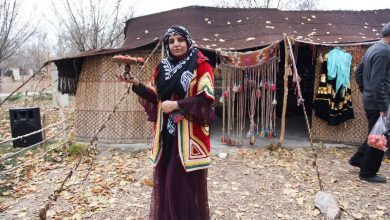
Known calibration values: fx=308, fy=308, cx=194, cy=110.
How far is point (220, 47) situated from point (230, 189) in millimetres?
2893

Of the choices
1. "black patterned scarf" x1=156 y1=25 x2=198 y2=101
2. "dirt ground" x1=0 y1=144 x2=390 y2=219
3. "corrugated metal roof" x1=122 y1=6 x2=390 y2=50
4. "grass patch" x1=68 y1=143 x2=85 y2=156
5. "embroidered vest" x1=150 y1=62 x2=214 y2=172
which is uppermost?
"corrugated metal roof" x1=122 y1=6 x2=390 y2=50

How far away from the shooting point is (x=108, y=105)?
6.26 m

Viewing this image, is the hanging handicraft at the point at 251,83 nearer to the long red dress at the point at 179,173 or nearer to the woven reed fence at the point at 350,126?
the woven reed fence at the point at 350,126

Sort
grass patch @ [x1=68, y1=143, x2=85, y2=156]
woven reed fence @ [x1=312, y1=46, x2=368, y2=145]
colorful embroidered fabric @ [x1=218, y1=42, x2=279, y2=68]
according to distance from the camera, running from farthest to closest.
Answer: grass patch @ [x1=68, y1=143, x2=85, y2=156] < woven reed fence @ [x1=312, y1=46, x2=368, y2=145] < colorful embroidered fabric @ [x1=218, y1=42, x2=279, y2=68]

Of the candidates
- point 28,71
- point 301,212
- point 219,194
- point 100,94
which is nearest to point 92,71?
point 100,94

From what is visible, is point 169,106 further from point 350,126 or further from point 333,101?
point 350,126

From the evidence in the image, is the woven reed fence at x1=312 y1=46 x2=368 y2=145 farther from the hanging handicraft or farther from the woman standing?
the woman standing

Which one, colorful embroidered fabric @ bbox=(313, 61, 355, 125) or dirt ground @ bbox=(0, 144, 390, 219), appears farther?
colorful embroidered fabric @ bbox=(313, 61, 355, 125)

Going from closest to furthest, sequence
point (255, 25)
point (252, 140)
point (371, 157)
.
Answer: point (371, 157)
point (252, 140)
point (255, 25)

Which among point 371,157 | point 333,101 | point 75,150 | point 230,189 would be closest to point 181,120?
point 230,189

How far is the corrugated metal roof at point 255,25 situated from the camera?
6.16 m

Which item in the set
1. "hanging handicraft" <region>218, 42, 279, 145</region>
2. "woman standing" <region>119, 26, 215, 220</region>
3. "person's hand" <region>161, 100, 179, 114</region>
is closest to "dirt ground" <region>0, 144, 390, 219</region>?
"hanging handicraft" <region>218, 42, 279, 145</region>

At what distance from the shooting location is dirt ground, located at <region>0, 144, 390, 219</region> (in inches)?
137

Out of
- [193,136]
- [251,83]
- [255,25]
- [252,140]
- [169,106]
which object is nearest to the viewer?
[169,106]
